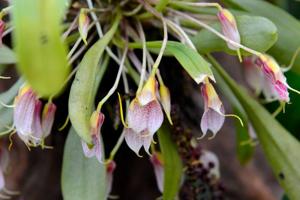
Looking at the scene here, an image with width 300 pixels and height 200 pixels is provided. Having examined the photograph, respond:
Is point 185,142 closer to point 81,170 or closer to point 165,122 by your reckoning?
point 165,122

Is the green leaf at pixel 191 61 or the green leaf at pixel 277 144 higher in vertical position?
the green leaf at pixel 191 61

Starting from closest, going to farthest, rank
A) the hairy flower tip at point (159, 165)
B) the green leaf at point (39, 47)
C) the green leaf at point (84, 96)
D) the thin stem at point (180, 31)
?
the green leaf at point (39, 47) < the green leaf at point (84, 96) < the thin stem at point (180, 31) < the hairy flower tip at point (159, 165)

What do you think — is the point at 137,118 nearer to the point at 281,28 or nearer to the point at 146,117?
the point at 146,117

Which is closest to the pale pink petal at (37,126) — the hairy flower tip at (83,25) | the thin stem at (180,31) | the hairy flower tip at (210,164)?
the hairy flower tip at (83,25)

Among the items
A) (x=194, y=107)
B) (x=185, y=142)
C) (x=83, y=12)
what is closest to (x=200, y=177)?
(x=185, y=142)

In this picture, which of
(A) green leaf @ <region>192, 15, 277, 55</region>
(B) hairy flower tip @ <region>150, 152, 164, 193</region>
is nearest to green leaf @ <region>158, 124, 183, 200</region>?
(B) hairy flower tip @ <region>150, 152, 164, 193</region>

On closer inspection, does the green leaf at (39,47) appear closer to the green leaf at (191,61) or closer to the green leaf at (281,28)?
the green leaf at (191,61)
